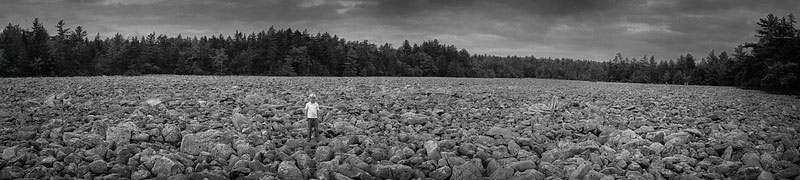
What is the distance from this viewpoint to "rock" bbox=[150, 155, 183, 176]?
10875mm

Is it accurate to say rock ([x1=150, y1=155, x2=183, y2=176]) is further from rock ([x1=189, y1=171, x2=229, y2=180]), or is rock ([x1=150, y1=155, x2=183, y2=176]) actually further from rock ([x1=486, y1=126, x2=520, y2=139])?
rock ([x1=486, y1=126, x2=520, y2=139])

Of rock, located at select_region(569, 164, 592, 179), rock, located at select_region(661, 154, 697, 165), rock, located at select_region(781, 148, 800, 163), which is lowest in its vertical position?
rock, located at select_region(569, 164, 592, 179)

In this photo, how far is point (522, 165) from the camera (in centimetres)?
1216

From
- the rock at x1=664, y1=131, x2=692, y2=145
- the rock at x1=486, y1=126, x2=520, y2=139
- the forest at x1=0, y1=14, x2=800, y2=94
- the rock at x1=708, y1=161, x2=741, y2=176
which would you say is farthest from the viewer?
the forest at x1=0, y1=14, x2=800, y2=94

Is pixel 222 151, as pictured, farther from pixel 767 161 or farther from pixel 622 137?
pixel 767 161

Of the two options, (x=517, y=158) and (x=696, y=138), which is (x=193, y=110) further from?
(x=696, y=138)

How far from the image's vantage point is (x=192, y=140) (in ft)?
43.6

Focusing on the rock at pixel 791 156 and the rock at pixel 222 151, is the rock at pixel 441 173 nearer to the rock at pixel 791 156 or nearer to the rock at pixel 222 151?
the rock at pixel 222 151

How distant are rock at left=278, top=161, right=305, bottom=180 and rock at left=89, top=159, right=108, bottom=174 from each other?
3.87 m

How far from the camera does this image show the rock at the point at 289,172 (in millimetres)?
11016

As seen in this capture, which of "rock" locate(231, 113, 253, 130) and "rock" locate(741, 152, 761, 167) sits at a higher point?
"rock" locate(231, 113, 253, 130)

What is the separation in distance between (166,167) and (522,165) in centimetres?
863

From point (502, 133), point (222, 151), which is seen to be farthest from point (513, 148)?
point (222, 151)

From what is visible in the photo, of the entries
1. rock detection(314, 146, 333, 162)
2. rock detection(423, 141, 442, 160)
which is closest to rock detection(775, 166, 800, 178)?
rock detection(423, 141, 442, 160)
